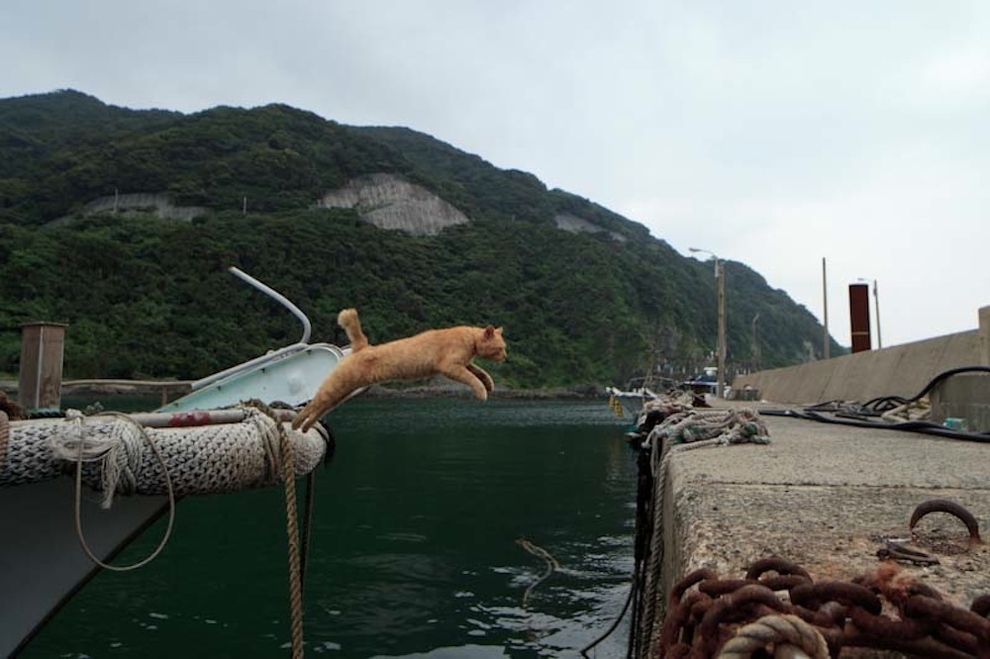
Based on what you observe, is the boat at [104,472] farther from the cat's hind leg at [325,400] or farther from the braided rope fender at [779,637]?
the braided rope fender at [779,637]

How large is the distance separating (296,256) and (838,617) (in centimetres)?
877

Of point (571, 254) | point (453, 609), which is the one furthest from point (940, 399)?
point (571, 254)

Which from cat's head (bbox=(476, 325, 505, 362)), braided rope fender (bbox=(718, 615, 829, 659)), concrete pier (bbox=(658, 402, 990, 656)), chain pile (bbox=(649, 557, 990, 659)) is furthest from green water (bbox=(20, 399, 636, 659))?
braided rope fender (bbox=(718, 615, 829, 659))

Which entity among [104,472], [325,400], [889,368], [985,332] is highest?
[985,332]

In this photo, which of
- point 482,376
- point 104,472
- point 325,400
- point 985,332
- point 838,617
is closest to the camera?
point 838,617

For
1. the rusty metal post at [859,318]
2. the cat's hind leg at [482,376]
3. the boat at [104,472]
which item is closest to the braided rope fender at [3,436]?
the boat at [104,472]

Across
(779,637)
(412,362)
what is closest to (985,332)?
(412,362)

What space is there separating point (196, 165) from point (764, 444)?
3475 inches

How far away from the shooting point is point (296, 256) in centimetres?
898

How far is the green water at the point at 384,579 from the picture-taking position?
692 cm

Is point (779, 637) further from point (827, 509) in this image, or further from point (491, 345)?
point (827, 509)

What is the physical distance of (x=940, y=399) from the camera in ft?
20.8

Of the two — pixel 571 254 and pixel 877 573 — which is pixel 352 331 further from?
pixel 571 254

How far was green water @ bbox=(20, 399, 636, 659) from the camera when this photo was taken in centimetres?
692
